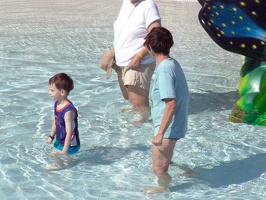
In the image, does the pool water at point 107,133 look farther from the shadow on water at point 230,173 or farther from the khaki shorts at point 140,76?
the khaki shorts at point 140,76

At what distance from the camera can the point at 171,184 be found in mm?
4781

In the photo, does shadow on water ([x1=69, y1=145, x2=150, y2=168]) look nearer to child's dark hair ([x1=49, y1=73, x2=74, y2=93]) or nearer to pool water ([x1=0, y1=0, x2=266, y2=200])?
pool water ([x1=0, y1=0, x2=266, y2=200])

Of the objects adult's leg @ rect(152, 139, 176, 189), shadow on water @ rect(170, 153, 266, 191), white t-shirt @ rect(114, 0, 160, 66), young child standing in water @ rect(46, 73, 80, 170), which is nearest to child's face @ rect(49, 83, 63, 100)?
young child standing in water @ rect(46, 73, 80, 170)

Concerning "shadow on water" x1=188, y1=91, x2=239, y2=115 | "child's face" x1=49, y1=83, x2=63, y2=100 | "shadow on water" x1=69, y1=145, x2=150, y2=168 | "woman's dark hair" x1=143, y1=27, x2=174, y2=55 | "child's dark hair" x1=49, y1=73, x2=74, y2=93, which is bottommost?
"shadow on water" x1=188, y1=91, x2=239, y2=115

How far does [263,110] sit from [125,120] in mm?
1406

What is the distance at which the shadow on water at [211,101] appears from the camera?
6805mm

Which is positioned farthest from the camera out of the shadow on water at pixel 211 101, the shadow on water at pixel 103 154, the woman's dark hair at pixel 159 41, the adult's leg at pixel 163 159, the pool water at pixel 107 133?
the shadow on water at pixel 211 101

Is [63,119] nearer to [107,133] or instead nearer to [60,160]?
[60,160]

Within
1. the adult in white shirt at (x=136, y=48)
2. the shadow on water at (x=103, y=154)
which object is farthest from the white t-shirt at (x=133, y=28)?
the shadow on water at (x=103, y=154)

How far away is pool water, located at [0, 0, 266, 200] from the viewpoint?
4.79 meters

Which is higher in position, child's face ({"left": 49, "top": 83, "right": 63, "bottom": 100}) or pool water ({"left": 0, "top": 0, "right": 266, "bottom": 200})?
child's face ({"left": 49, "top": 83, "right": 63, "bottom": 100})

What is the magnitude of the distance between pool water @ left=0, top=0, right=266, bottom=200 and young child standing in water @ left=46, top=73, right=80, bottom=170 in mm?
170

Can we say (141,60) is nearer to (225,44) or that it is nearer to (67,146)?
(225,44)

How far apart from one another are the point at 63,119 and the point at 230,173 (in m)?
1.39
